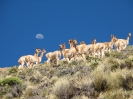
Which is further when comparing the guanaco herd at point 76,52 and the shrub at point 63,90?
the guanaco herd at point 76,52

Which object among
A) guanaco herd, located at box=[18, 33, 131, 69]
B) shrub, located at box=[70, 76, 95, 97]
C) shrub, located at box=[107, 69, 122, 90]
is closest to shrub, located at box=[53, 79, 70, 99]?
shrub, located at box=[70, 76, 95, 97]

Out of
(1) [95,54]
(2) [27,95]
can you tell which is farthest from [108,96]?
(1) [95,54]

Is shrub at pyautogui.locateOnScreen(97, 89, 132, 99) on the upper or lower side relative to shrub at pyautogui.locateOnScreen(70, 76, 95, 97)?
lower

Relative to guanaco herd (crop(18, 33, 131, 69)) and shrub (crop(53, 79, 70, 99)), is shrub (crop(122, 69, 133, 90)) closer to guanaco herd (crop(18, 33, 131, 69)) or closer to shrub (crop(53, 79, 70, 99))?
shrub (crop(53, 79, 70, 99))

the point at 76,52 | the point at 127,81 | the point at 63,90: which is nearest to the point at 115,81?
the point at 127,81

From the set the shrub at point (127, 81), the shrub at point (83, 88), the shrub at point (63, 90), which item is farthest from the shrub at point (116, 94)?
the shrub at point (63, 90)

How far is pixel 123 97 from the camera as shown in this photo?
27.7 feet

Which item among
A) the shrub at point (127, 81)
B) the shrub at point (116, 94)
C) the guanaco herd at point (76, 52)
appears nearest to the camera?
the shrub at point (116, 94)

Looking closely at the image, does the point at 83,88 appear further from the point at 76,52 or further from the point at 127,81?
the point at 76,52

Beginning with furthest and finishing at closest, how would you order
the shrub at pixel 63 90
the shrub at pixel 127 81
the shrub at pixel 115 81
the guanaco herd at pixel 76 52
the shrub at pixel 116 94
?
the guanaco herd at pixel 76 52
the shrub at pixel 63 90
the shrub at pixel 115 81
the shrub at pixel 127 81
the shrub at pixel 116 94

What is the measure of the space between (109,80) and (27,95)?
191 inches

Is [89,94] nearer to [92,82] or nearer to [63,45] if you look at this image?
[92,82]

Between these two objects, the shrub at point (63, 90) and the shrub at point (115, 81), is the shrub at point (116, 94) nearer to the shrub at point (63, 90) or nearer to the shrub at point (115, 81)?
the shrub at point (115, 81)

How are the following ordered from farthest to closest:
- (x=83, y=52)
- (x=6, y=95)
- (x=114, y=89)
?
1. (x=83, y=52)
2. (x=6, y=95)
3. (x=114, y=89)
